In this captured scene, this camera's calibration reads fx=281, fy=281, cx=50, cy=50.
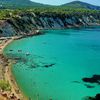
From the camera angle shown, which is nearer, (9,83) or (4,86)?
(4,86)

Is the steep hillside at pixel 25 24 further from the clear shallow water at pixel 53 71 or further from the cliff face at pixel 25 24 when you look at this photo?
the clear shallow water at pixel 53 71

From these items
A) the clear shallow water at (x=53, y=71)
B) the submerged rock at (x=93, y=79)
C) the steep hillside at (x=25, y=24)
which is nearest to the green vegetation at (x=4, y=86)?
the clear shallow water at (x=53, y=71)

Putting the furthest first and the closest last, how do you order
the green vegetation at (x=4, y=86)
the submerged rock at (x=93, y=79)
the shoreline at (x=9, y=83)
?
1. the submerged rock at (x=93, y=79)
2. the green vegetation at (x=4, y=86)
3. the shoreline at (x=9, y=83)

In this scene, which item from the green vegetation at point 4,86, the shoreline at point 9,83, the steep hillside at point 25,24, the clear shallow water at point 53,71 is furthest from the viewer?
the steep hillside at point 25,24

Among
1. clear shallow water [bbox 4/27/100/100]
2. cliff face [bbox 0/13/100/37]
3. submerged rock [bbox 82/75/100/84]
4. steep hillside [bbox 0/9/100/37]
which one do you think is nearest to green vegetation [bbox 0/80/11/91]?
clear shallow water [bbox 4/27/100/100]

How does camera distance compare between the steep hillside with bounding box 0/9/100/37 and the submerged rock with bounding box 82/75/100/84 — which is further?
the steep hillside with bounding box 0/9/100/37

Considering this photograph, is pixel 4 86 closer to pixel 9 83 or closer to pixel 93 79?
pixel 9 83

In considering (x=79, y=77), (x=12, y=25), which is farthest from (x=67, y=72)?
(x=12, y=25)

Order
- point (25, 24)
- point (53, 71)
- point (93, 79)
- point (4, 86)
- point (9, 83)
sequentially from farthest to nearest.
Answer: point (25, 24)
point (53, 71)
point (93, 79)
point (9, 83)
point (4, 86)

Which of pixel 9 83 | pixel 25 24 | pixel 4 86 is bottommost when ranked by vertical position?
pixel 9 83

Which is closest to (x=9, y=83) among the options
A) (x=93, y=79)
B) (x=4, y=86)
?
(x=4, y=86)

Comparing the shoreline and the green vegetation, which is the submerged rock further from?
the green vegetation

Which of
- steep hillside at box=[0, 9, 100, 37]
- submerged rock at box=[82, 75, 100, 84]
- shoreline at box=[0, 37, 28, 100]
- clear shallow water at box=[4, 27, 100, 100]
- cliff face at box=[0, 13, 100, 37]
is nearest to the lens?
shoreline at box=[0, 37, 28, 100]

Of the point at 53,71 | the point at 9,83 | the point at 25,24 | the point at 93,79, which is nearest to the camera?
the point at 9,83
